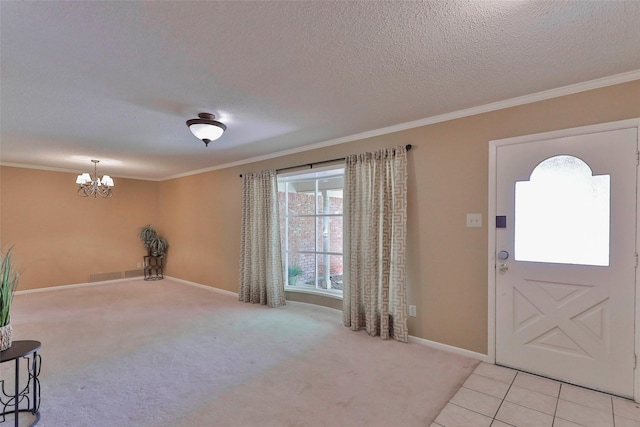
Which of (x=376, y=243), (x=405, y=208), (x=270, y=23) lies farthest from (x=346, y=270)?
(x=270, y=23)

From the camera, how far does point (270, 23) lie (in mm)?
1675

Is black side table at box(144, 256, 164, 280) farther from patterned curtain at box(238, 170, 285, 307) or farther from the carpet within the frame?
patterned curtain at box(238, 170, 285, 307)

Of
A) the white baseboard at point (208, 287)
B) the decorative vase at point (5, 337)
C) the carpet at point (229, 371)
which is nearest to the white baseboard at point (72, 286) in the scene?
the white baseboard at point (208, 287)

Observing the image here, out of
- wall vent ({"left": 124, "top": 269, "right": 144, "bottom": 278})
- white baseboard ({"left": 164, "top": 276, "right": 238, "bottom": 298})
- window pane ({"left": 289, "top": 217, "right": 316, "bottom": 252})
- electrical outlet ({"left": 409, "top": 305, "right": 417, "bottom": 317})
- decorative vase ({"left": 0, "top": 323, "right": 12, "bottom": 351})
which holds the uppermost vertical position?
window pane ({"left": 289, "top": 217, "right": 316, "bottom": 252})

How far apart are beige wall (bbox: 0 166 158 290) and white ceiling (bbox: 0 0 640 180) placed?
3.02m

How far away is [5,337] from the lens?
1957 millimetres

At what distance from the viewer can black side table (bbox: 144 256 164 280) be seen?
721 cm

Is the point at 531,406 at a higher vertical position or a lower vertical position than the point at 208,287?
higher

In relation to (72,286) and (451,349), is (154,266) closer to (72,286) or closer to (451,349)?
(72,286)

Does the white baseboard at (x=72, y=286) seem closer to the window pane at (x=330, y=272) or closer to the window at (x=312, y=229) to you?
the window at (x=312, y=229)

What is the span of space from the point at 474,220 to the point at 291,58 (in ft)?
7.37

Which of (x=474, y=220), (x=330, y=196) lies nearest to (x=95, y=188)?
(x=330, y=196)

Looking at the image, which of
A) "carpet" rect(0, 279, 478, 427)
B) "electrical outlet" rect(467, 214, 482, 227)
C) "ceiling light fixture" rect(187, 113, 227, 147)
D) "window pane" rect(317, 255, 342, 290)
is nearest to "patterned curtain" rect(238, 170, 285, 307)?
"carpet" rect(0, 279, 478, 427)

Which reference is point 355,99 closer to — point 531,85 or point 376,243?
point 531,85
